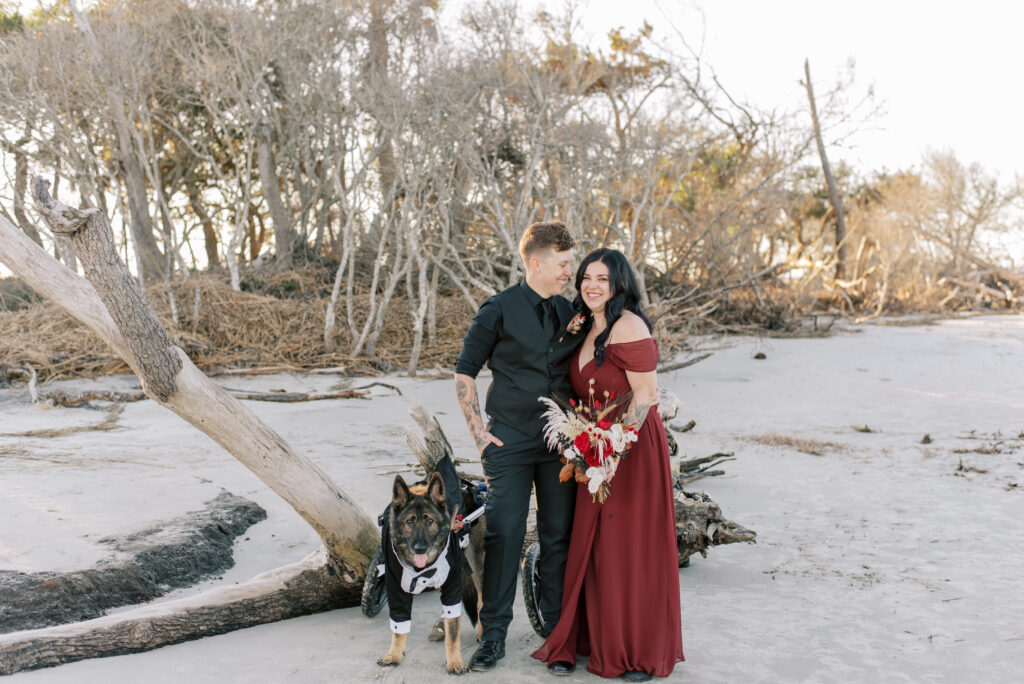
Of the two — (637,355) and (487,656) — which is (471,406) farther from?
(487,656)

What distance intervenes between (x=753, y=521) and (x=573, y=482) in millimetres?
3126

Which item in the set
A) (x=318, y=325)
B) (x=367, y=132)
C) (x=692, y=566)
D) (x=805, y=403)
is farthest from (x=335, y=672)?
(x=367, y=132)

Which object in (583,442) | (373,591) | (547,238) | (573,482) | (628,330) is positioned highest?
(547,238)

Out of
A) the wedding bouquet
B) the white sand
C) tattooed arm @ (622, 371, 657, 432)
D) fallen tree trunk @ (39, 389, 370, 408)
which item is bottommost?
the white sand

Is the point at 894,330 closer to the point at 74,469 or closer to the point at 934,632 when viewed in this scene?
the point at 934,632

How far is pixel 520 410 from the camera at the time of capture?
400 centimetres

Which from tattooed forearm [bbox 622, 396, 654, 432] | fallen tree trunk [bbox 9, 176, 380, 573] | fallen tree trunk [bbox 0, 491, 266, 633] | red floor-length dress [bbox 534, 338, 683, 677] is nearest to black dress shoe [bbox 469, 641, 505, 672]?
red floor-length dress [bbox 534, 338, 683, 677]

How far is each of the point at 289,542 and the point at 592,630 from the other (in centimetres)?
281

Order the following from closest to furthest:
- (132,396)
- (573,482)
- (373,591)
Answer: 1. (573,482)
2. (373,591)
3. (132,396)

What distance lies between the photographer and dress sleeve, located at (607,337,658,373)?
3.85 metres

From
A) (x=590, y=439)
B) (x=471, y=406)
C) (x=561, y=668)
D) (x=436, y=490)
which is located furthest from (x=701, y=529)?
(x=436, y=490)

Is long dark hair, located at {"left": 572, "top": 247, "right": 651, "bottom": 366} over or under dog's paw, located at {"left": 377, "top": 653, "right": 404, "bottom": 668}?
over

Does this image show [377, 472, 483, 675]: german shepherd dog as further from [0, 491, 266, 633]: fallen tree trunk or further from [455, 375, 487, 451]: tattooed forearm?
[0, 491, 266, 633]: fallen tree trunk

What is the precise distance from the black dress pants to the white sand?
0.91 feet
